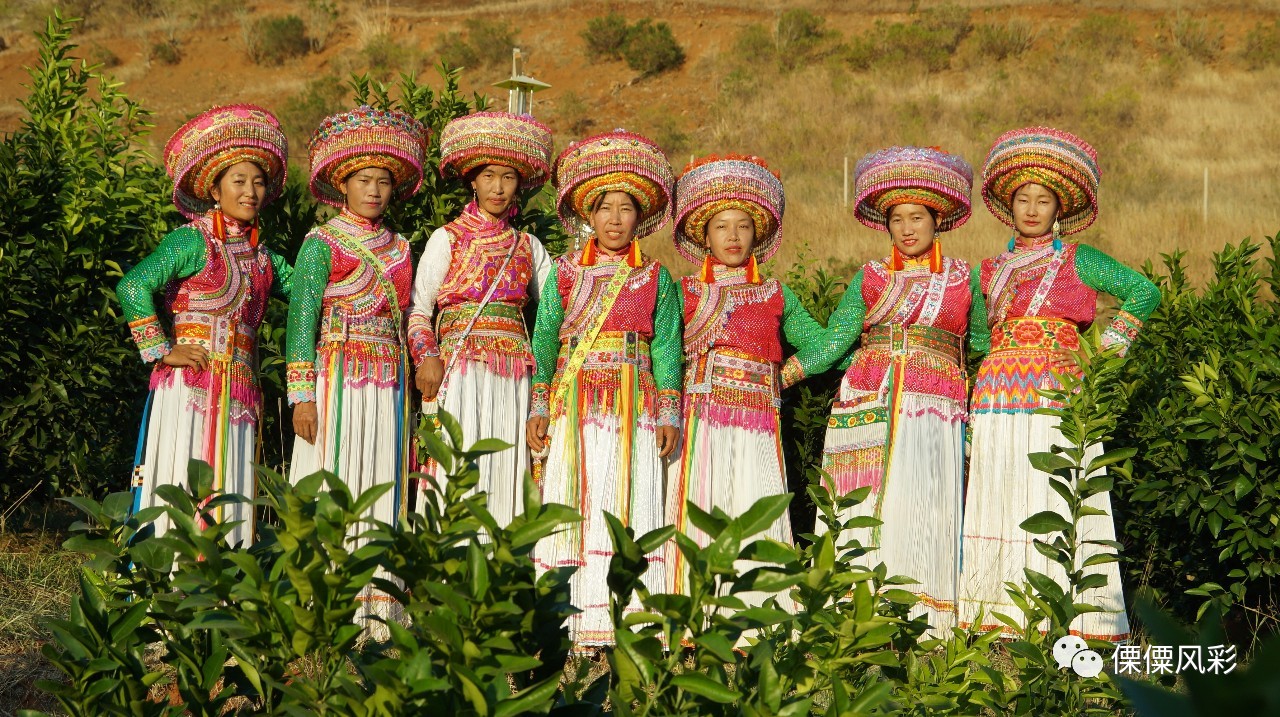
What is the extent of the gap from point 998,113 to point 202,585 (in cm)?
2628

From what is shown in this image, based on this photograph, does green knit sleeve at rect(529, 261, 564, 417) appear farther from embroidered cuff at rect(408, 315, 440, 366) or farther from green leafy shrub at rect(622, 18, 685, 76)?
green leafy shrub at rect(622, 18, 685, 76)

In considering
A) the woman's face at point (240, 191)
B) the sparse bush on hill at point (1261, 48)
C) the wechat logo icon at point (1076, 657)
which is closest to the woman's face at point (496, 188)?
the woman's face at point (240, 191)

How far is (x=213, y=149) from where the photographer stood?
554cm

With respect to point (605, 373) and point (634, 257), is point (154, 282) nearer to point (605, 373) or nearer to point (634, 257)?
point (605, 373)

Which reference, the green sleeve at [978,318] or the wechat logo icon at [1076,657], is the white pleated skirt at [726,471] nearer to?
the green sleeve at [978,318]

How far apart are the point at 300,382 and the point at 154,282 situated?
709 millimetres

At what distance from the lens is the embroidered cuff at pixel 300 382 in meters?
5.47

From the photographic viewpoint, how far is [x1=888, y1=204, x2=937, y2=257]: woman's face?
582 cm

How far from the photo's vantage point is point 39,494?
6.64 m

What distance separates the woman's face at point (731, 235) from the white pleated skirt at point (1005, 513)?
1.26 m

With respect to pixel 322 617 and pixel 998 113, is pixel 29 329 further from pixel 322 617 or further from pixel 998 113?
pixel 998 113

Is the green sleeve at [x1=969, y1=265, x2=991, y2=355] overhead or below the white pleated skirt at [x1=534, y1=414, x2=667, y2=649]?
overhead

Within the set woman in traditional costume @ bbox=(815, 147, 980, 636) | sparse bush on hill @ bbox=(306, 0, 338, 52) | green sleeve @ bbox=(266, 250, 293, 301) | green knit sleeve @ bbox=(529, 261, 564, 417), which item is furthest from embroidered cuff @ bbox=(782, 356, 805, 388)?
sparse bush on hill @ bbox=(306, 0, 338, 52)

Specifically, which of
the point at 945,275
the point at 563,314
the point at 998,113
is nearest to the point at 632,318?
the point at 563,314
